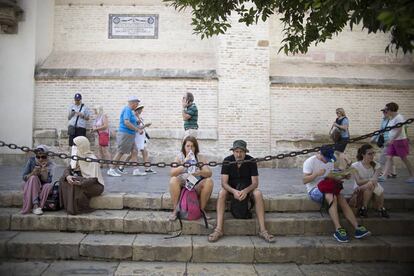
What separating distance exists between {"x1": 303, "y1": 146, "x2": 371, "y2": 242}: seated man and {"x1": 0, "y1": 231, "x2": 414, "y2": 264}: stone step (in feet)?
0.63

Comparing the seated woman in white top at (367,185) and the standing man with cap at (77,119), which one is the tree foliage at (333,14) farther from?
the standing man with cap at (77,119)

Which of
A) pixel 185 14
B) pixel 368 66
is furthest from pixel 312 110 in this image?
pixel 185 14

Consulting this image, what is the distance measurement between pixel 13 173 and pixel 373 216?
299 inches

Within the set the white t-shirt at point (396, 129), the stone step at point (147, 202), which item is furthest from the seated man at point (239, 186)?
the white t-shirt at point (396, 129)

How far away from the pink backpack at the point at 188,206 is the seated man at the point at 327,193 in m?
1.67

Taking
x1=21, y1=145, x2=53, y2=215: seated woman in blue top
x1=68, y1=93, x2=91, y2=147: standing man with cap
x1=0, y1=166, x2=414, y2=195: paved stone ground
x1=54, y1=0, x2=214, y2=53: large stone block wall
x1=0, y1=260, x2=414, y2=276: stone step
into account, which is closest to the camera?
x1=0, y1=260, x2=414, y2=276: stone step

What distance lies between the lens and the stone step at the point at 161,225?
5359 millimetres

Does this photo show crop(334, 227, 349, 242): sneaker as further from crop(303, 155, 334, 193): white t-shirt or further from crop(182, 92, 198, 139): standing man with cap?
crop(182, 92, 198, 139): standing man with cap

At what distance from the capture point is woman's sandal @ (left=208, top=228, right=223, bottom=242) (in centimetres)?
507

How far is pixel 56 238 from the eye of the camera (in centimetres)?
511

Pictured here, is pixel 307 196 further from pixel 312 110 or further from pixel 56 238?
pixel 312 110

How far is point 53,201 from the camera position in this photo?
18.2 feet

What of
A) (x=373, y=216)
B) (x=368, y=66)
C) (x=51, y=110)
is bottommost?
(x=373, y=216)

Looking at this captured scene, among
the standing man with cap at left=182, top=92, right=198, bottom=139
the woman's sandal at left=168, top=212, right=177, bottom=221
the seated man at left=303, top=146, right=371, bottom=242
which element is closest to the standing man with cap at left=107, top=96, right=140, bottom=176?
the standing man with cap at left=182, top=92, right=198, bottom=139
